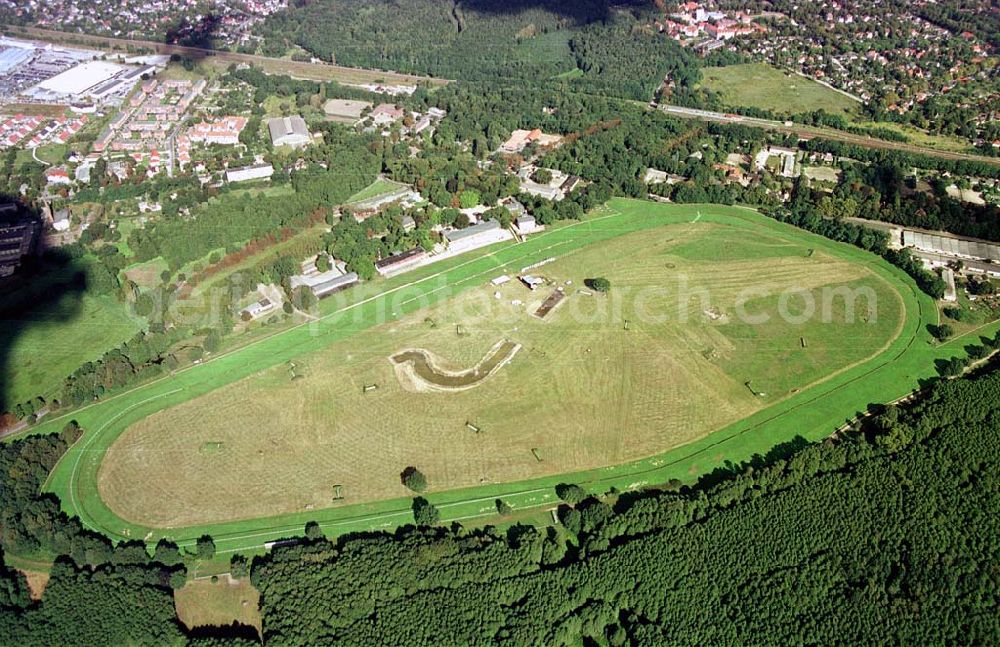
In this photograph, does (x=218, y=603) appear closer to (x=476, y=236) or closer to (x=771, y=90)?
(x=476, y=236)

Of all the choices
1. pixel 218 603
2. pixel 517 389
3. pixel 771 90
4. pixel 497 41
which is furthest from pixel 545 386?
pixel 497 41

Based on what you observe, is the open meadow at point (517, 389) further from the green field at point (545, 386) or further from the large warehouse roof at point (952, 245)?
the large warehouse roof at point (952, 245)

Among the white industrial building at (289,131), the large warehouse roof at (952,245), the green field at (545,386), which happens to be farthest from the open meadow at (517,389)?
the white industrial building at (289,131)

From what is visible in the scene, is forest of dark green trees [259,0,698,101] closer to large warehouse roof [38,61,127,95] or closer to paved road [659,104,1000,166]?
paved road [659,104,1000,166]

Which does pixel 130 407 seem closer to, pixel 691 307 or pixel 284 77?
pixel 691 307

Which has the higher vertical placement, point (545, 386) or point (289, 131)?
point (545, 386)

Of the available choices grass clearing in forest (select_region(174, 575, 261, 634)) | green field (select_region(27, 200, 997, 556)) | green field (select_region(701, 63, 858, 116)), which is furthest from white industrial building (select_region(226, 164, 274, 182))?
green field (select_region(701, 63, 858, 116))

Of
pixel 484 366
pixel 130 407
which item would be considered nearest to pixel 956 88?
pixel 484 366
